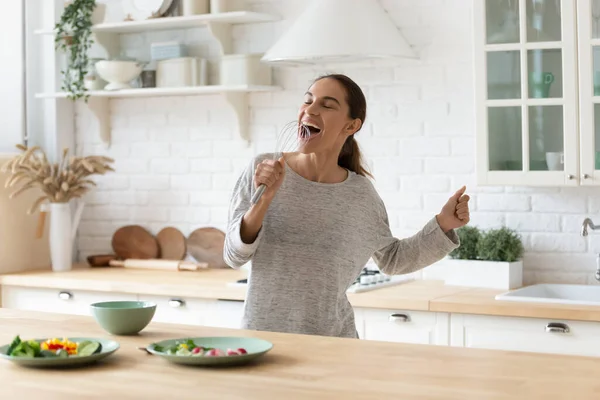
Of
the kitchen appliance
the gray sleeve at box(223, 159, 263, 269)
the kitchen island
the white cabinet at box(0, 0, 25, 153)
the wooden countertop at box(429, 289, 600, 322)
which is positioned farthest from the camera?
the white cabinet at box(0, 0, 25, 153)

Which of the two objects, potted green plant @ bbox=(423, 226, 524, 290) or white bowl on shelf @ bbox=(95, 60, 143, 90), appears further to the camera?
white bowl on shelf @ bbox=(95, 60, 143, 90)

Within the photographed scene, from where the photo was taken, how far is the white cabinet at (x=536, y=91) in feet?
12.2

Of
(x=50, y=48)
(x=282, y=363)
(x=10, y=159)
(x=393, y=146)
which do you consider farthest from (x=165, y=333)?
(x=50, y=48)

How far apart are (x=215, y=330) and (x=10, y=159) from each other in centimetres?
269

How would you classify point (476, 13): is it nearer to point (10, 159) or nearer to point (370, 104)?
point (370, 104)

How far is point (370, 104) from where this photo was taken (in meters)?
4.44

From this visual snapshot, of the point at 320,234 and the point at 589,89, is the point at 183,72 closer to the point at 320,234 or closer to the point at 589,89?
the point at 589,89

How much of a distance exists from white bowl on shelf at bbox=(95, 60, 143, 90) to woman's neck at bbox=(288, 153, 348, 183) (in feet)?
6.58

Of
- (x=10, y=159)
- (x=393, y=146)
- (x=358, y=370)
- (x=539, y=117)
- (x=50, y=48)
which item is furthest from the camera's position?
(x=50, y=48)

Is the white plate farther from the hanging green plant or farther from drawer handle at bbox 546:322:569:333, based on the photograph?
drawer handle at bbox 546:322:569:333

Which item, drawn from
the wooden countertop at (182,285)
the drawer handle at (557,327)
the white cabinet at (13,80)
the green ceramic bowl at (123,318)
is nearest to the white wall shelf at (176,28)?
the white cabinet at (13,80)

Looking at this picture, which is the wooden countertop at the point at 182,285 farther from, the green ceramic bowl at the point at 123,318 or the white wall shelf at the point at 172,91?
the green ceramic bowl at the point at 123,318

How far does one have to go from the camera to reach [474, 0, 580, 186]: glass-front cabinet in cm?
373

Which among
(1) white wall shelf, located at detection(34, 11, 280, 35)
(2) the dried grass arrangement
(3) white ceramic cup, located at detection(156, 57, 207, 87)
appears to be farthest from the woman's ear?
(2) the dried grass arrangement
